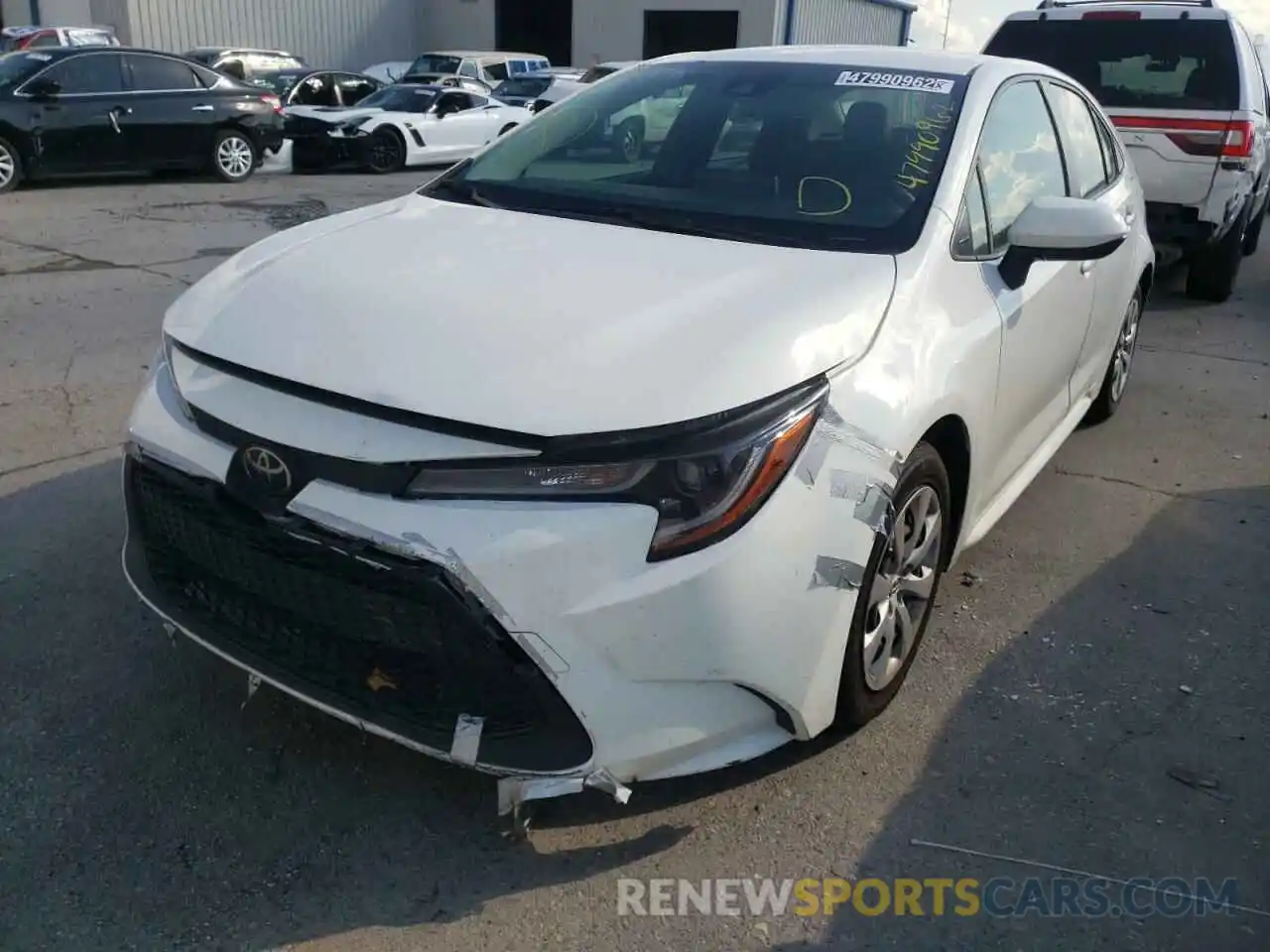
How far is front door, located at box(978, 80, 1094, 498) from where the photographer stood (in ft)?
10.6

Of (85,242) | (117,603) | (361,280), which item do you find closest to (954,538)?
(361,280)

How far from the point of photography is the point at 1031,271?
3391 mm

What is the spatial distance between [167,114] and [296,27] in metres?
20.3

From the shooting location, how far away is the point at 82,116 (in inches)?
470

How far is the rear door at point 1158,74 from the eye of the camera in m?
7.49

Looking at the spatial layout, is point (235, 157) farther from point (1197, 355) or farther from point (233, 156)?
point (1197, 355)

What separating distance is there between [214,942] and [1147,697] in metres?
2.50

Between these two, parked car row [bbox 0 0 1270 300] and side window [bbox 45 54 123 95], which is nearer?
parked car row [bbox 0 0 1270 300]

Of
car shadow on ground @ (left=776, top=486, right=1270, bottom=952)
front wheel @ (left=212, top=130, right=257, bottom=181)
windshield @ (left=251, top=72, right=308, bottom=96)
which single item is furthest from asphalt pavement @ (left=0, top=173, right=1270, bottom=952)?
windshield @ (left=251, top=72, right=308, bottom=96)

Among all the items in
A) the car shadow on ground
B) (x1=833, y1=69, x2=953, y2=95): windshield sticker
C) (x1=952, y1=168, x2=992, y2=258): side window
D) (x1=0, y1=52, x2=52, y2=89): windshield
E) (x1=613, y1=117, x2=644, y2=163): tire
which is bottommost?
the car shadow on ground

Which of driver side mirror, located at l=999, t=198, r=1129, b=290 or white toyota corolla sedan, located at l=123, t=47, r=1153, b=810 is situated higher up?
driver side mirror, located at l=999, t=198, r=1129, b=290

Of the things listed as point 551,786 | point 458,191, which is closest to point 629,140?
point 458,191

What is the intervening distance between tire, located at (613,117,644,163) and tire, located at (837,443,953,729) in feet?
4.76

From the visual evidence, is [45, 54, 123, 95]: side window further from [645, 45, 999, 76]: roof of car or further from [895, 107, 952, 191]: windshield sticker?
[895, 107, 952, 191]: windshield sticker
